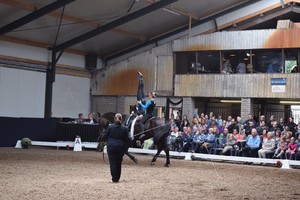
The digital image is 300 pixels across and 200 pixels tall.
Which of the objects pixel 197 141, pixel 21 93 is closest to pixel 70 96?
pixel 21 93

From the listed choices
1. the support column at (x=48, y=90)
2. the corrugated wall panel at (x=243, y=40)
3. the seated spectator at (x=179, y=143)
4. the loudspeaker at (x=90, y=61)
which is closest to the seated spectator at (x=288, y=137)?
the seated spectator at (x=179, y=143)

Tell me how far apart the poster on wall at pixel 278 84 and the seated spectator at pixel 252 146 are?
5.35m

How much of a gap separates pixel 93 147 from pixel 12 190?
542 inches

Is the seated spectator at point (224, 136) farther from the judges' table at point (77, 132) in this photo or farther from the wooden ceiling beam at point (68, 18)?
the wooden ceiling beam at point (68, 18)

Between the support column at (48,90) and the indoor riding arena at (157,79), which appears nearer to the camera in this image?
the indoor riding arena at (157,79)

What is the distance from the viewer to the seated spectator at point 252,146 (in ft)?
59.4

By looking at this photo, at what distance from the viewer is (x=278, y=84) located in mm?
22875

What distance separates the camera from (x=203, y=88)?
2477 cm

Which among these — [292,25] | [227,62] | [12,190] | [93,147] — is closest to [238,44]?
[227,62]

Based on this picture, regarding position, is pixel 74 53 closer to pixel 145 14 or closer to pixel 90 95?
pixel 90 95

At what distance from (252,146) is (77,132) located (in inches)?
345

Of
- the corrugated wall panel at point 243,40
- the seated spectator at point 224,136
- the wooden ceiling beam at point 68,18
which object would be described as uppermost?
the wooden ceiling beam at point 68,18

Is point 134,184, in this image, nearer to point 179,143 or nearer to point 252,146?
point 252,146

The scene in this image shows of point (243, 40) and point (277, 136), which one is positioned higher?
point (243, 40)
